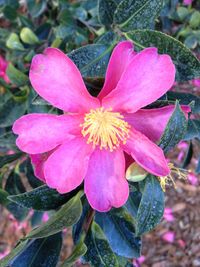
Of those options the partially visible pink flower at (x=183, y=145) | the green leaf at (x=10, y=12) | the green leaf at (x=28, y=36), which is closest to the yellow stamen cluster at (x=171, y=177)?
the green leaf at (x=28, y=36)

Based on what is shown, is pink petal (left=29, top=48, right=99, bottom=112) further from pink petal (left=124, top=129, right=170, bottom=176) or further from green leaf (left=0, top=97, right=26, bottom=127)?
green leaf (left=0, top=97, right=26, bottom=127)

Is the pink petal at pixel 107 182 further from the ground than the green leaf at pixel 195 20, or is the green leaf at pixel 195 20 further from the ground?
the pink petal at pixel 107 182

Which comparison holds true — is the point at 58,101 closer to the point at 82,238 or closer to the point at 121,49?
the point at 121,49

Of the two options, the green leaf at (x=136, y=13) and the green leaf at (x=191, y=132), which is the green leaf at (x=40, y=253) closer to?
the green leaf at (x=191, y=132)

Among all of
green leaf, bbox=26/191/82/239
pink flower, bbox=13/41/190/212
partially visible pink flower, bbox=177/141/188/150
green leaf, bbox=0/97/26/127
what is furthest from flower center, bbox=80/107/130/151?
partially visible pink flower, bbox=177/141/188/150

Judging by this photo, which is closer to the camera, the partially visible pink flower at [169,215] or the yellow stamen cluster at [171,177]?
the yellow stamen cluster at [171,177]

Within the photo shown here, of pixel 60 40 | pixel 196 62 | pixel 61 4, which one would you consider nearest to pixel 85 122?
pixel 196 62
